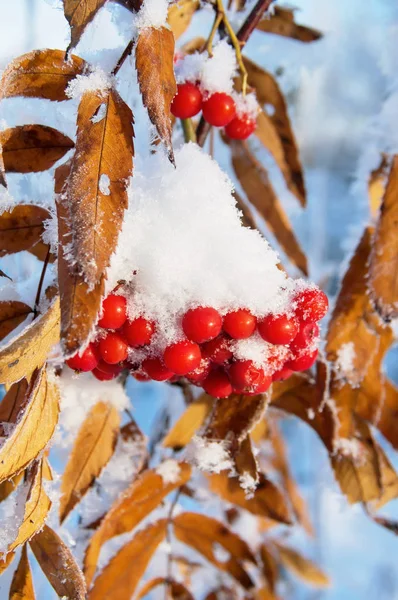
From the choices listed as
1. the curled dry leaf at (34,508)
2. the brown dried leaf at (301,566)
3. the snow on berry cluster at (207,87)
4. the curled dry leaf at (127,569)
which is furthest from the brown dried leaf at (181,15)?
the brown dried leaf at (301,566)

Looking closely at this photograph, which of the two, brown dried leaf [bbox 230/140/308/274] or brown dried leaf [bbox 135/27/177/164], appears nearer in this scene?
brown dried leaf [bbox 135/27/177/164]

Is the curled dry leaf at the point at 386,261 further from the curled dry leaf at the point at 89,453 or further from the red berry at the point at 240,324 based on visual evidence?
the curled dry leaf at the point at 89,453

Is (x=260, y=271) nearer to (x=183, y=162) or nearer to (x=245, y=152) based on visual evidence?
(x=183, y=162)

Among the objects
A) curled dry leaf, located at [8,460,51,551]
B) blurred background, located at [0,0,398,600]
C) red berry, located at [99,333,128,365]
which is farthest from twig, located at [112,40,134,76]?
curled dry leaf, located at [8,460,51,551]

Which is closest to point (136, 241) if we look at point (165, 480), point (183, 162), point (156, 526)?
point (183, 162)

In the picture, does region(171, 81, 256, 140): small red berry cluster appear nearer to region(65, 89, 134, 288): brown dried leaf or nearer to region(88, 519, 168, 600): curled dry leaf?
region(65, 89, 134, 288): brown dried leaf

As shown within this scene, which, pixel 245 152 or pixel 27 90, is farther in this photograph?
pixel 245 152
